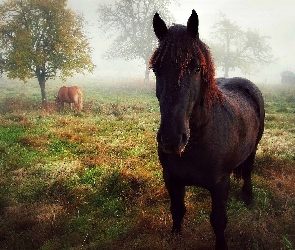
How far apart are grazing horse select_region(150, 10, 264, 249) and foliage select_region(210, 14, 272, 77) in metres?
46.6

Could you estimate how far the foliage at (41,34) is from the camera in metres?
16.8

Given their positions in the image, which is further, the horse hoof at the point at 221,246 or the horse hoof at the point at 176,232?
the horse hoof at the point at 176,232

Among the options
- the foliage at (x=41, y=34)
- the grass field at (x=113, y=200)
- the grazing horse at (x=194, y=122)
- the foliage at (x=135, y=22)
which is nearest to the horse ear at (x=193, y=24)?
the grazing horse at (x=194, y=122)

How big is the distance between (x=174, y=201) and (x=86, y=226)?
5.36ft

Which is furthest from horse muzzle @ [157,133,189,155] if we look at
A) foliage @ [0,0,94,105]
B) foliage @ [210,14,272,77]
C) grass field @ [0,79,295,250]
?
foliage @ [210,14,272,77]

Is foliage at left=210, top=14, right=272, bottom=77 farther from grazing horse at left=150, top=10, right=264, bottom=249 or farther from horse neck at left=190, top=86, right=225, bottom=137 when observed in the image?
horse neck at left=190, top=86, right=225, bottom=137

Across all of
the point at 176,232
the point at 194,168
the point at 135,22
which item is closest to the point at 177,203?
the point at 176,232

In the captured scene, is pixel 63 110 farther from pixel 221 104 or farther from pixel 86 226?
pixel 221 104

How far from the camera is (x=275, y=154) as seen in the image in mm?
7035

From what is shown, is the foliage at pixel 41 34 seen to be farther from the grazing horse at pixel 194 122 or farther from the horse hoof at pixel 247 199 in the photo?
the grazing horse at pixel 194 122

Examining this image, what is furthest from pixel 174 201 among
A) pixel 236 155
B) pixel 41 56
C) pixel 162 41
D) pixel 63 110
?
pixel 41 56

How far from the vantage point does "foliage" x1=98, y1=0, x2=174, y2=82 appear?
3850cm

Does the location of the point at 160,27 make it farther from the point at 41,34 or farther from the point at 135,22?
the point at 135,22

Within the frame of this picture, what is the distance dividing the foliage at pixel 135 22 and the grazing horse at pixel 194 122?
36.0 meters
